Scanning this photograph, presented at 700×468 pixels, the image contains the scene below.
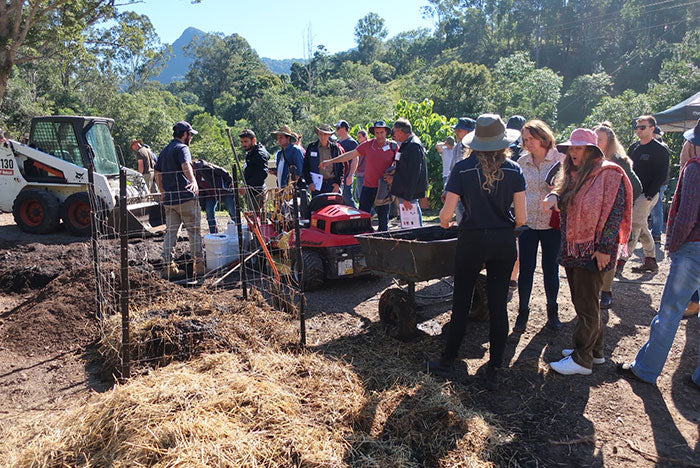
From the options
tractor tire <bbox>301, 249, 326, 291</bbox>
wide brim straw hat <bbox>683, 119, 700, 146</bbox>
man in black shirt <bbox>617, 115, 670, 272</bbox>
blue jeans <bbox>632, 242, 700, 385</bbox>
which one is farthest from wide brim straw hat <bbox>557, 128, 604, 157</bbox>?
tractor tire <bbox>301, 249, 326, 291</bbox>

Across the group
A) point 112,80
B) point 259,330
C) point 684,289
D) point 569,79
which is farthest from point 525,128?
point 569,79

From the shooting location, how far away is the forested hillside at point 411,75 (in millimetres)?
23406

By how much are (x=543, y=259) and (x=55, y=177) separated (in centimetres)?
971

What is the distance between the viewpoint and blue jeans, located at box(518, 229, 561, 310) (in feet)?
15.4

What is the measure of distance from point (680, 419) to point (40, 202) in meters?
10.8

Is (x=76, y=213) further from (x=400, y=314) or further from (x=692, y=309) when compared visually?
(x=692, y=309)

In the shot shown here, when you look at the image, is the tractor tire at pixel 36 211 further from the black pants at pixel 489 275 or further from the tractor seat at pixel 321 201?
the black pants at pixel 489 275

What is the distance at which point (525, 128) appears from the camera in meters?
4.49

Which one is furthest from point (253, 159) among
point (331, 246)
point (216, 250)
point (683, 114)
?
point (683, 114)

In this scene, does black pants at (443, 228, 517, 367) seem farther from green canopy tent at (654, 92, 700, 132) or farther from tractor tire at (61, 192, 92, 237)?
green canopy tent at (654, 92, 700, 132)

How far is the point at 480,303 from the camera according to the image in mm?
5074

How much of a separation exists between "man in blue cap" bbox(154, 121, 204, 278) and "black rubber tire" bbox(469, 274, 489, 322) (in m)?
3.60

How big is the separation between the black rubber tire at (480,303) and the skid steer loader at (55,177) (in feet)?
22.7

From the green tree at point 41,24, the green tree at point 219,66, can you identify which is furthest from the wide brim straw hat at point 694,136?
the green tree at point 219,66
